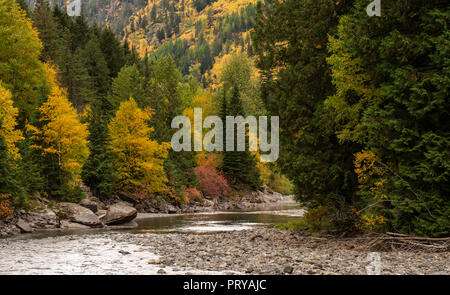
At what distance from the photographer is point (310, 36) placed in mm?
18250

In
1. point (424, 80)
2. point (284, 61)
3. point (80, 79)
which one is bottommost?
point (424, 80)

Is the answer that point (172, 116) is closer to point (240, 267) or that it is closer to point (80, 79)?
point (80, 79)

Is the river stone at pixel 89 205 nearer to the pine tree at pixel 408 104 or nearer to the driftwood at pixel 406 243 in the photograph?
the driftwood at pixel 406 243

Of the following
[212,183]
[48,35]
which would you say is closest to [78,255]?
[212,183]

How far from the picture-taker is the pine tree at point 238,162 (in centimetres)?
5731

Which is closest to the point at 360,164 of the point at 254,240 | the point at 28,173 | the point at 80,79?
the point at 254,240

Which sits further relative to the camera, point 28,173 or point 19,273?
point 28,173

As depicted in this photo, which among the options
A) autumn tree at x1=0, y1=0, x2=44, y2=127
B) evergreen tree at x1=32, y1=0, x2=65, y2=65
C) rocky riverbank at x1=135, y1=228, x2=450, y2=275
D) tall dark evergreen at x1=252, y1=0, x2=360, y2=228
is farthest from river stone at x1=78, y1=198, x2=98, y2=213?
evergreen tree at x1=32, y1=0, x2=65, y2=65

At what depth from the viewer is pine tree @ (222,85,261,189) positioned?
5731 cm

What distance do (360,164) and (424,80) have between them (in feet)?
13.3

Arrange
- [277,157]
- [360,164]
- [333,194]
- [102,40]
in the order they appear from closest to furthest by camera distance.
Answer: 1. [360,164]
2. [333,194]
3. [277,157]
4. [102,40]

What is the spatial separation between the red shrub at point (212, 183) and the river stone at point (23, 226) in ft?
95.5

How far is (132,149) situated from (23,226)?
1786 centimetres

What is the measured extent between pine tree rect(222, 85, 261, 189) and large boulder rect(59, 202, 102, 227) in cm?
2908
